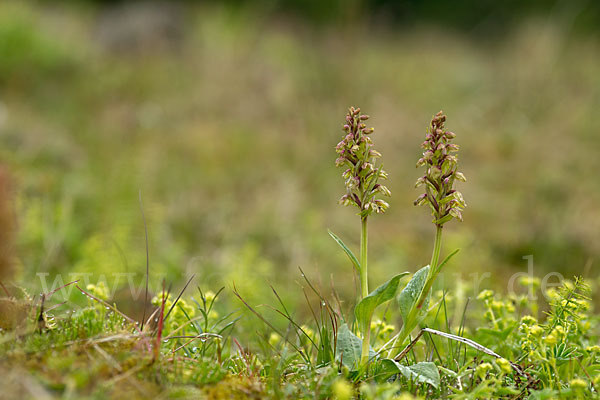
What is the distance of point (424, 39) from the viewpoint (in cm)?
1179

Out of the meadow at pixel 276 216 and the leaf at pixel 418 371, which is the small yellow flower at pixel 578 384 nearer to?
the meadow at pixel 276 216

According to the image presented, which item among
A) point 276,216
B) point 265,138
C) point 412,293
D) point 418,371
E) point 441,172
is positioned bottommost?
point 276,216

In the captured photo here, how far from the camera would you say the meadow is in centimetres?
135

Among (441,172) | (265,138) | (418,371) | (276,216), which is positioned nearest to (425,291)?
(418,371)

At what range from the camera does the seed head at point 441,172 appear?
4.40 feet

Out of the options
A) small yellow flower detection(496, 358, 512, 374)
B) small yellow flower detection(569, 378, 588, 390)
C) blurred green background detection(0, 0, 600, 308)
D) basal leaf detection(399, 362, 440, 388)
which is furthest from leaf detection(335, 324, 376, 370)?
blurred green background detection(0, 0, 600, 308)

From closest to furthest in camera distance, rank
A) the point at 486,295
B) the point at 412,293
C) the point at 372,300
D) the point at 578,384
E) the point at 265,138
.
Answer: the point at 578,384, the point at 372,300, the point at 412,293, the point at 486,295, the point at 265,138

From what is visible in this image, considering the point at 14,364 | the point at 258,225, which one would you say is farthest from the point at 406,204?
the point at 14,364

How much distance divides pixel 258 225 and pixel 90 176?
5.15 ft

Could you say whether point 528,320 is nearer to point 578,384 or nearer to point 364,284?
point 578,384

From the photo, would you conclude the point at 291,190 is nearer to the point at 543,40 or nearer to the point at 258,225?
the point at 258,225

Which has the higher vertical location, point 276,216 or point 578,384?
point 578,384

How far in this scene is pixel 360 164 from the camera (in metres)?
1.41

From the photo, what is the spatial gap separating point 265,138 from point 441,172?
488 cm
